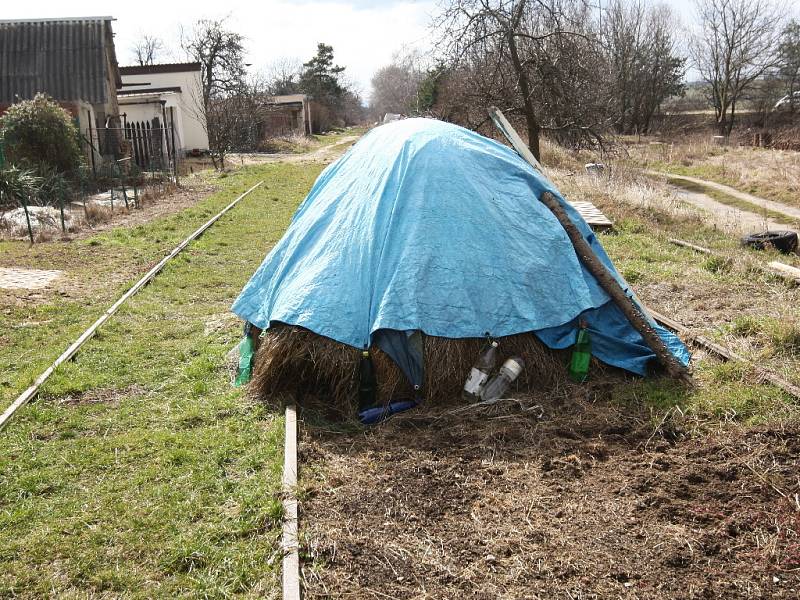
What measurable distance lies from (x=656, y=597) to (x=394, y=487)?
1.73m

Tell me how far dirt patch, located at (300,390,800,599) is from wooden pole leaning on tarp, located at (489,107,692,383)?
767mm

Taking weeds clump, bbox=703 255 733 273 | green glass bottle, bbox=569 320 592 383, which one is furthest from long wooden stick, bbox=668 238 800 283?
green glass bottle, bbox=569 320 592 383

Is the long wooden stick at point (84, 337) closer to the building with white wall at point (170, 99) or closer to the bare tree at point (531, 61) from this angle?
the bare tree at point (531, 61)

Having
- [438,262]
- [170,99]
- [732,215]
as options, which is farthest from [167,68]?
[438,262]

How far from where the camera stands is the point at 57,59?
27438 millimetres

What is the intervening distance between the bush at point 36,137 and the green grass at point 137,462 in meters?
12.3

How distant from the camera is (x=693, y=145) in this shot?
3588cm

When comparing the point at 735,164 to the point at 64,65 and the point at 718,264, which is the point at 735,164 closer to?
the point at 718,264

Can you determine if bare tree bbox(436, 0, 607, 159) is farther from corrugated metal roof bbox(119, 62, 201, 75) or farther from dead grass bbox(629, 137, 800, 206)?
corrugated metal roof bbox(119, 62, 201, 75)

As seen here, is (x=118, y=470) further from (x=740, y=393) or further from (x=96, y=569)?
(x=740, y=393)

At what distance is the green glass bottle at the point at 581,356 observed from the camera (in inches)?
244

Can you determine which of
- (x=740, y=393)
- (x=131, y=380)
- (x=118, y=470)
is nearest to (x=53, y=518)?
(x=118, y=470)

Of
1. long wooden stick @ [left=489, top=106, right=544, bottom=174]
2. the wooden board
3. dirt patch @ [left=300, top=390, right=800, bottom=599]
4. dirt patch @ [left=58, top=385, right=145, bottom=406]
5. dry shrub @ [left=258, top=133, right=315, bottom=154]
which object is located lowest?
dirt patch @ [left=300, top=390, right=800, bottom=599]

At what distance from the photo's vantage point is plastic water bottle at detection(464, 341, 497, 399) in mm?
5934
